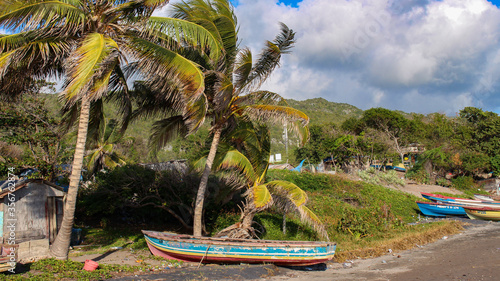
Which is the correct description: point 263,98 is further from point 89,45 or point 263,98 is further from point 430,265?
point 430,265

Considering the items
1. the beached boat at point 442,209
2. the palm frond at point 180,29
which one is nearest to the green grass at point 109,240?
the palm frond at point 180,29

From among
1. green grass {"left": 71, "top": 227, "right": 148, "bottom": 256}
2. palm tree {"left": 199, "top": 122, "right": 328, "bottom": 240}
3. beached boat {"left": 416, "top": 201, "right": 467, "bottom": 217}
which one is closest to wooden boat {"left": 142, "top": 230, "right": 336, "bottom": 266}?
palm tree {"left": 199, "top": 122, "right": 328, "bottom": 240}

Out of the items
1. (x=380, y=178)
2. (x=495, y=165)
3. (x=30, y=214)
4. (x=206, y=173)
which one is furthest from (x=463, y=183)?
(x=30, y=214)

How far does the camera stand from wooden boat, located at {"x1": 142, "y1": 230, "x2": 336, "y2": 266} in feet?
32.0

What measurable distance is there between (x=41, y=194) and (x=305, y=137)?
783 centimetres

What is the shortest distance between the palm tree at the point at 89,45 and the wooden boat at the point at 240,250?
9.15 ft

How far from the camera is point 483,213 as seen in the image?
1967cm

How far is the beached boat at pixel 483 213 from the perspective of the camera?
63.9ft

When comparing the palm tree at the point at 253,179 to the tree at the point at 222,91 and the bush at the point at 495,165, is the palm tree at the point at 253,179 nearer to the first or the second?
the tree at the point at 222,91

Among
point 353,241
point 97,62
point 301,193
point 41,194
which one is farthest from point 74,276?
point 353,241

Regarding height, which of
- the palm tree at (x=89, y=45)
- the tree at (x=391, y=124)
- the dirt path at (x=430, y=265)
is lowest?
the dirt path at (x=430, y=265)

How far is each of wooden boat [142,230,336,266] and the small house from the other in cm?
295

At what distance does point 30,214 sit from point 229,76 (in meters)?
6.82

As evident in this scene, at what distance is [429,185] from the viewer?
30375 mm
